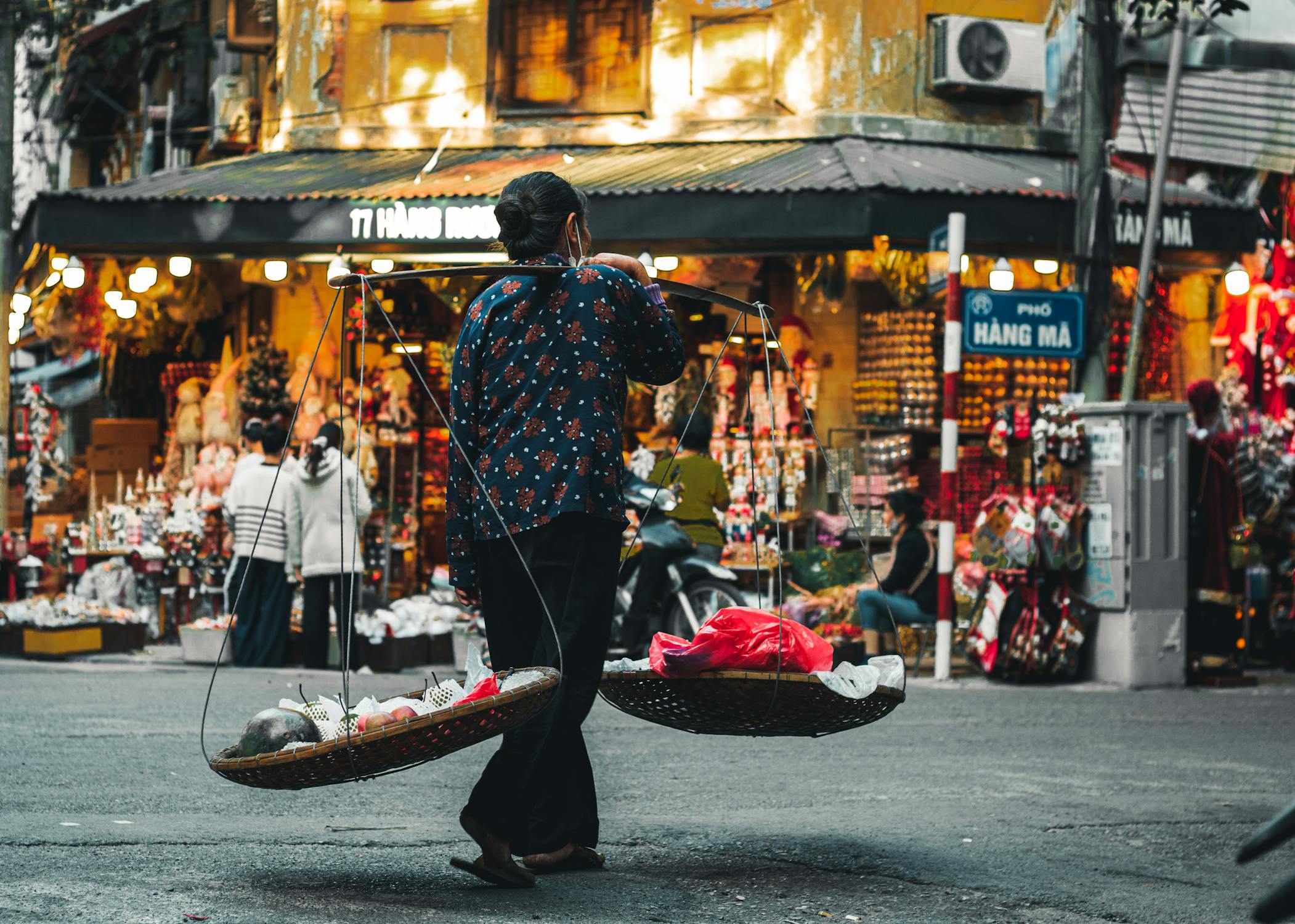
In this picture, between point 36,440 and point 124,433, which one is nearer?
point 36,440

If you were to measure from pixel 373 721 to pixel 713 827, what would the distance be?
1.69 meters

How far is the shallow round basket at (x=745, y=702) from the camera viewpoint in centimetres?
516

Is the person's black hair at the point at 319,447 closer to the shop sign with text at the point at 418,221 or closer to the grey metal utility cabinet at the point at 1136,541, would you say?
the shop sign with text at the point at 418,221

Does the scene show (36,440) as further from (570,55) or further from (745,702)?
(745,702)

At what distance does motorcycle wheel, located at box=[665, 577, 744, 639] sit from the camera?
1226cm

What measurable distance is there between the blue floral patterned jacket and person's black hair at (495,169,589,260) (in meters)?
0.06

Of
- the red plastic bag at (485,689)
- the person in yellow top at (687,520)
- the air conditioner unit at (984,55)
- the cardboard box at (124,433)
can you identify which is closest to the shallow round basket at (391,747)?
the red plastic bag at (485,689)

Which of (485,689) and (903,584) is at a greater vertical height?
(485,689)

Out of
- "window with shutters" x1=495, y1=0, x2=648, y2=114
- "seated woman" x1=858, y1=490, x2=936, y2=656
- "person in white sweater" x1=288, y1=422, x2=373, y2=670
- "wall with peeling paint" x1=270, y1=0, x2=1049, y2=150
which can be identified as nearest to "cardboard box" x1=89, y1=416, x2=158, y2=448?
"wall with peeling paint" x1=270, y1=0, x2=1049, y2=150

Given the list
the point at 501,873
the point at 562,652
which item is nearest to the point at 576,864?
the point at 501,873

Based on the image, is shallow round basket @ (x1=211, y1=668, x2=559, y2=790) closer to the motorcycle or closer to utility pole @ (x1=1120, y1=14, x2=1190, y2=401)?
the motorcycle

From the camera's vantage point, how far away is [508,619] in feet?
16.9

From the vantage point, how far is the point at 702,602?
12.5 meters

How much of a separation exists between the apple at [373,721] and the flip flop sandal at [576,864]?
24.8 inches
